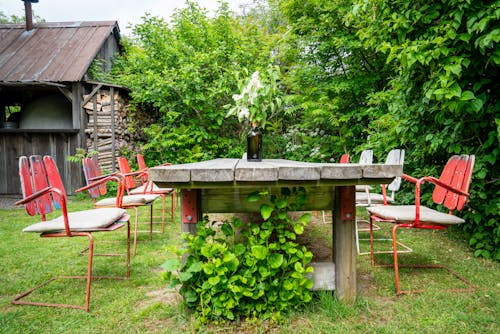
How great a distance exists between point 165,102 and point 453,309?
19.8 feet

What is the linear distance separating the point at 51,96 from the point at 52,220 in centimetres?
677

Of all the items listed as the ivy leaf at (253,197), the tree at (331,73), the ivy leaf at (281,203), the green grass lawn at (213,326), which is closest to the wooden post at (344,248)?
the green grass lawn at (213,326)

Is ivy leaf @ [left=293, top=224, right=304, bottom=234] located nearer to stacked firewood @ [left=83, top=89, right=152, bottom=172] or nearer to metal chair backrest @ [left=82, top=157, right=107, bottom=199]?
metal chair backrest @ [left=82, top=157, right=107, bottom=199]

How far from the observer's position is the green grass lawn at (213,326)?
64.2 inches

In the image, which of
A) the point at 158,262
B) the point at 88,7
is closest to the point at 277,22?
the point at 158,262

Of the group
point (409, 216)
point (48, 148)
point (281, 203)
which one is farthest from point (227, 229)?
point (48, 148)

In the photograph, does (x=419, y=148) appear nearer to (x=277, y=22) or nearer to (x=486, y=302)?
(x=486, y=302)

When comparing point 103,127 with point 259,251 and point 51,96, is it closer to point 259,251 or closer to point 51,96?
point 51,96

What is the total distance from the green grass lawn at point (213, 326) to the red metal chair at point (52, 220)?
0.13m

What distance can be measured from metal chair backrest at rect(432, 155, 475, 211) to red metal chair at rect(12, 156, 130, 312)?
2.19 metres

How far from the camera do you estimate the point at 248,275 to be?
5.31 ft

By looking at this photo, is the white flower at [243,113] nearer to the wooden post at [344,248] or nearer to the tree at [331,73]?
the wooden post at [344,248]

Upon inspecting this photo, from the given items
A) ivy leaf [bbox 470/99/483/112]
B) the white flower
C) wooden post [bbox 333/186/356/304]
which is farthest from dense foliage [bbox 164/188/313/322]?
ivy leaf [bbox 470/99/483/112]

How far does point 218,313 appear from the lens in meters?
1.61
